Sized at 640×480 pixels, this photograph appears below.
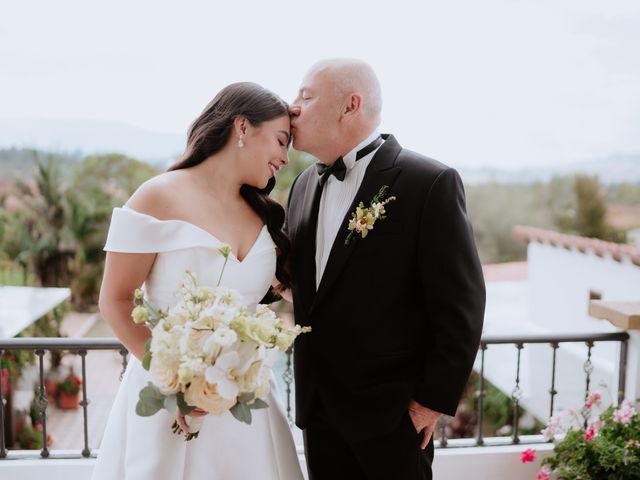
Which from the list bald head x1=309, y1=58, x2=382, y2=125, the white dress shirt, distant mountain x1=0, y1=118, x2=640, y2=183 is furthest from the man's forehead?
distant mountain x1=0, y1=118, x2=640, y2=183

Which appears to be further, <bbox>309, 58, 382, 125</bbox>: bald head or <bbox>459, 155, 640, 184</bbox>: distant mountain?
<bbox>459, 155, 640, 184</bbox>: distant mountain

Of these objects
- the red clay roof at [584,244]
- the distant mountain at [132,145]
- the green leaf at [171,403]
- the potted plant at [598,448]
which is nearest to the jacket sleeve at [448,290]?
the green leaf at [171,403]

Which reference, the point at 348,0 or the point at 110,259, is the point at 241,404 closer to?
the point at 110,259

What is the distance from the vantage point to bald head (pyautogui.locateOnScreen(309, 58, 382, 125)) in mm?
1917

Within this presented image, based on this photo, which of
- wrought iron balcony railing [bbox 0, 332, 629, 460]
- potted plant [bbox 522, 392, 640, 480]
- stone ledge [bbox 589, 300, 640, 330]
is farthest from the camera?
stone ledge [bbox 589, 300, 640, 330]

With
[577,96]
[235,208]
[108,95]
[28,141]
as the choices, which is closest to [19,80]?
[108,95]

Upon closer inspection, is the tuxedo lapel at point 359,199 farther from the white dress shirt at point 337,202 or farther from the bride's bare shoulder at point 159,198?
the bride's bare shoulder at point 159,198

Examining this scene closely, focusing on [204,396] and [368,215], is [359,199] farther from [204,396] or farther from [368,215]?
[204,396]

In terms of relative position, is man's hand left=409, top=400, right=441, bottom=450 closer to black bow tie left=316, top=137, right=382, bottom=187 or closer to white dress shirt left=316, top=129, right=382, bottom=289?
white dress shirt left=316, top=129, right=382, bottom=289

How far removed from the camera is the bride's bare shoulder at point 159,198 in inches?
67.0

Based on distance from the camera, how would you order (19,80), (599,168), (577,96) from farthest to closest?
(577,96), (599,168), (19,80)

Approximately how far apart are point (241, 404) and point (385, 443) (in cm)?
73

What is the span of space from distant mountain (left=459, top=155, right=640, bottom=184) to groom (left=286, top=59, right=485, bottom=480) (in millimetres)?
31814

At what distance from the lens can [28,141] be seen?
2514cm
